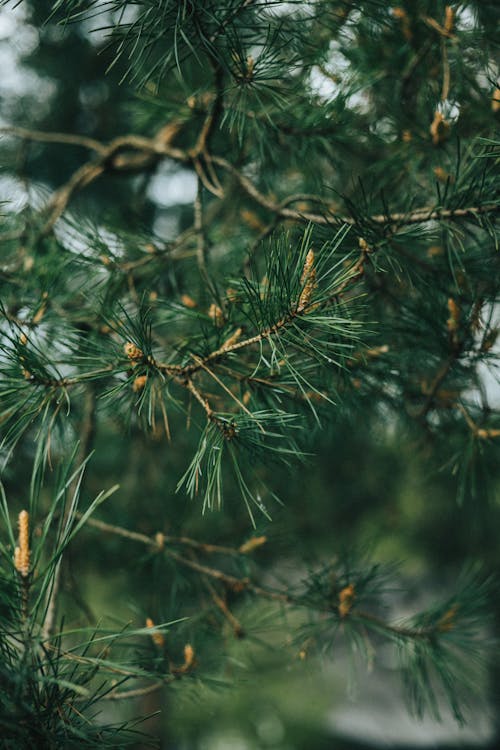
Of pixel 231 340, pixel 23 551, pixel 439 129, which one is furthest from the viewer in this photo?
pixel 439 129

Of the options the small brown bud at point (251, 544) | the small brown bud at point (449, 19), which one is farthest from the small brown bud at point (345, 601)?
the small brown bud at point (449, 19)

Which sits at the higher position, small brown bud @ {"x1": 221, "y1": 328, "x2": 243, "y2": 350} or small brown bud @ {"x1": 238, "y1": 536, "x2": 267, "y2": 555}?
small brown bud @ {"x1": 221, "y1": 328, "x2": 243, "y2": 350}

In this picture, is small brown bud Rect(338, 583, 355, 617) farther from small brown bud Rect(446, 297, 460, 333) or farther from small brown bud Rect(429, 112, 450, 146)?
small brown bud Rect(429, 112, 450, 146)

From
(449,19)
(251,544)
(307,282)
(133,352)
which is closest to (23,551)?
(133,352)

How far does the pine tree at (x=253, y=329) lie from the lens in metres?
0.44

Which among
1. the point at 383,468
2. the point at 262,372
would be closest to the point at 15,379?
the point at 262,372

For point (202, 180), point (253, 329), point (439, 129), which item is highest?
point (439, 129)

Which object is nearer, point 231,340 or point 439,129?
Result: point 231,340

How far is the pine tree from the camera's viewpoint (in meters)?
0.44

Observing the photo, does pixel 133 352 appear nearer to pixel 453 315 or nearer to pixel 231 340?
pixel 231 340

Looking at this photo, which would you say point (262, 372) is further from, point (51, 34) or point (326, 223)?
point (51, 34)

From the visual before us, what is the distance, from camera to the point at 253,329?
0.54 meters

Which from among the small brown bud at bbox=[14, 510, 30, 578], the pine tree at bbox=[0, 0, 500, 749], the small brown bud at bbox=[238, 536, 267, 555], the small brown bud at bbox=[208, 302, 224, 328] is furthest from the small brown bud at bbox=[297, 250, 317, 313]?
the small brown bud at bbox=[238, 536, 267, 555]

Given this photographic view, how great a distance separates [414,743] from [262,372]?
85.6 inches
